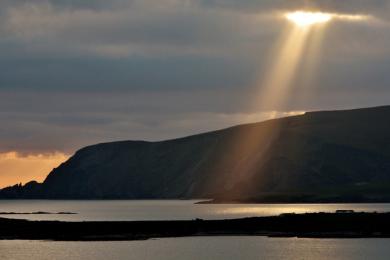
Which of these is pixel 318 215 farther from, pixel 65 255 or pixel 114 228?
pixel 65 255

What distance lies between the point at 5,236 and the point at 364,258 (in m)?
57.6

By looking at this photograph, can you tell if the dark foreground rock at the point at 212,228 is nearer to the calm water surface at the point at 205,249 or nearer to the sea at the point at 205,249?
the sea at the point at 205,249

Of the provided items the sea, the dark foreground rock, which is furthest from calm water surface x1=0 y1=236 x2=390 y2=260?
the dark foreground rock

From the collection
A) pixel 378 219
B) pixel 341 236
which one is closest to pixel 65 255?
pixel 341 236

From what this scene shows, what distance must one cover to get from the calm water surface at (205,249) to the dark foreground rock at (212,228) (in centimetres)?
705

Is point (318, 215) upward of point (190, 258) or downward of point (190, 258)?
upward

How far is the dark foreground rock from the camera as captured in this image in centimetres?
14250

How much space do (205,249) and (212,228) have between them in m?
28.4

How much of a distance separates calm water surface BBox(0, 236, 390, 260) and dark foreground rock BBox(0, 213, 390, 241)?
7046mm

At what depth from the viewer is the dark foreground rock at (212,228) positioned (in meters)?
142

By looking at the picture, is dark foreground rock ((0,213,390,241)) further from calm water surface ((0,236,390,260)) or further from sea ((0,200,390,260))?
calm water surface ((0,236,390,260))

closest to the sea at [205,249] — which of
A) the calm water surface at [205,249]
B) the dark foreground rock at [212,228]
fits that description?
the calm water surface at [205,249]

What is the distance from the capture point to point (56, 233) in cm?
14600

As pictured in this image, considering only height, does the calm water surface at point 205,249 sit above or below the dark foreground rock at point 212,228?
below
